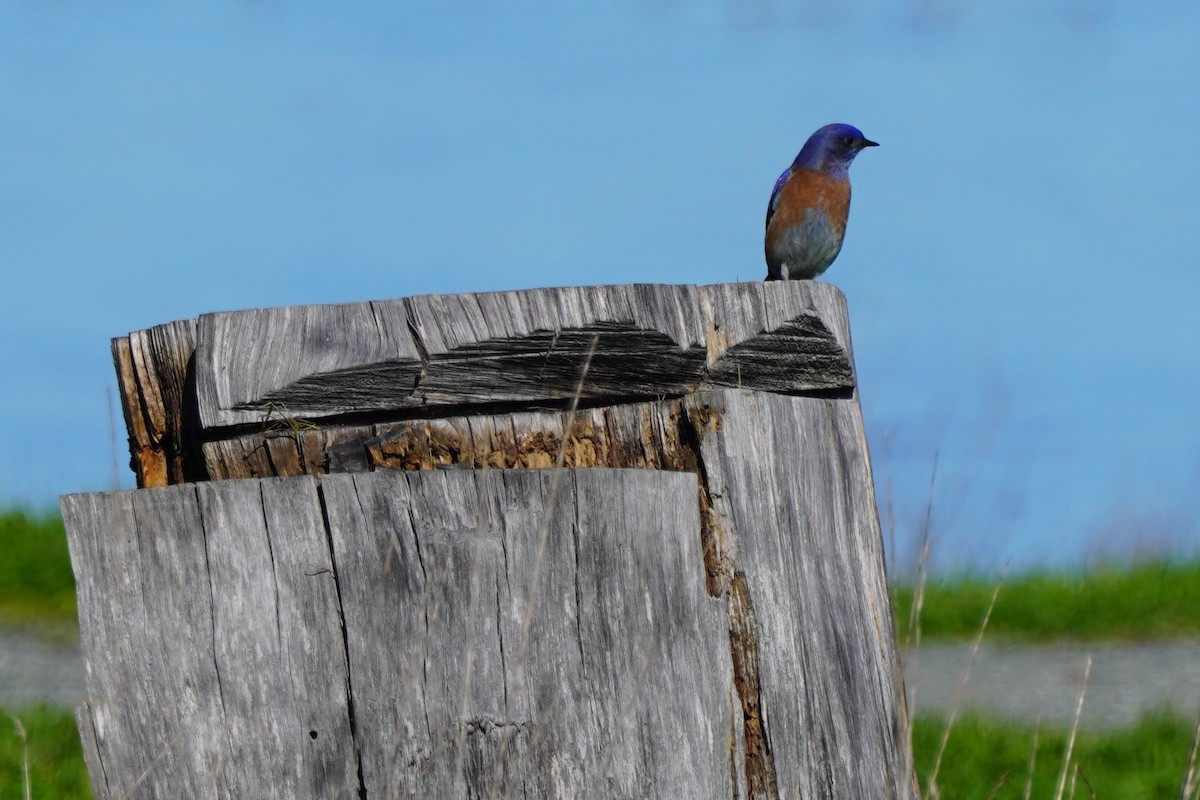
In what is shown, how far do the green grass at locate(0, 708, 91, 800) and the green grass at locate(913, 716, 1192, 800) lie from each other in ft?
11.8

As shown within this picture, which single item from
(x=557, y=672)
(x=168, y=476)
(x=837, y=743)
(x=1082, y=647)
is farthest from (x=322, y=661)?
(x=1082, y=647)

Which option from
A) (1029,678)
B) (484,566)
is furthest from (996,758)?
(484,566)

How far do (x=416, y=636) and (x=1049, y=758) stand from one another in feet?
15.4

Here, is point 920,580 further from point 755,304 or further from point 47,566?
point 47,566

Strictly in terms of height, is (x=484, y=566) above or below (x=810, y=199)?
below

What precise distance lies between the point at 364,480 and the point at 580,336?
481 millimetres

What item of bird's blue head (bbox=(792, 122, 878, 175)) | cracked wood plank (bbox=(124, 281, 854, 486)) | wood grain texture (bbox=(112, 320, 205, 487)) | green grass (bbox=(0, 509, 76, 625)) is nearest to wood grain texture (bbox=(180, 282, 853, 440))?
cracked wood plank (bbox=(124, 281, 854, 486))

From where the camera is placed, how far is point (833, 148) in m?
6.82

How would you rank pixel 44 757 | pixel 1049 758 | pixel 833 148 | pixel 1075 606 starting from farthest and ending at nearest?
pixel 1075 606 → pixel 833 148 → pixel 1049 758 → pixel 44 757

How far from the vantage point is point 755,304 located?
104 inches

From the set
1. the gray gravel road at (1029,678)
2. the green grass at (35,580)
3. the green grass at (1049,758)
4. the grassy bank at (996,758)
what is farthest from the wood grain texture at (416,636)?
the green grass at (35,580)

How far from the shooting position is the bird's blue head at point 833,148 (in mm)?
6754

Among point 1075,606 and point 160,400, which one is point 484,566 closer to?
point 160,400

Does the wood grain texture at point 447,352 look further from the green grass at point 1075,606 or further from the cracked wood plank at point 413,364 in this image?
the green grass at point 1075,606
